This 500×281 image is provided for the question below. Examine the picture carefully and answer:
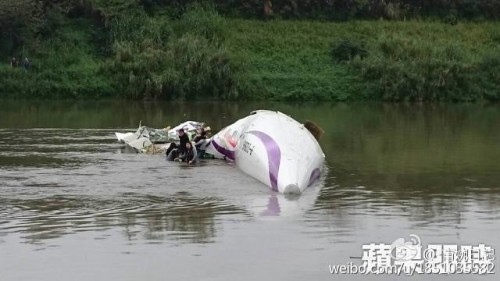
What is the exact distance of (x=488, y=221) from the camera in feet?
51.0

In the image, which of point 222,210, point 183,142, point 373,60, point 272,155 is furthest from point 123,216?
point 373,60

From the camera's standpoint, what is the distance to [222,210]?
1652 cm

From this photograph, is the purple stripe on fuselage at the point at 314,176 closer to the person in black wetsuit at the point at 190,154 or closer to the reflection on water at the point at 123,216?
the reflection on water at the point at 123,216

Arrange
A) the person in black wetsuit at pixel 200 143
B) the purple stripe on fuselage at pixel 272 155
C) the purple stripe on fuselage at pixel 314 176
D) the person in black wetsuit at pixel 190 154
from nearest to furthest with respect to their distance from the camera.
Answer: the purple stripe on fuselage at pixel 272 155 < the purple stripe on fuselage at pixel 314 176 < the person in black wetsuit at pixel 190 154 < the person in black wetsuit at pixel 200 143

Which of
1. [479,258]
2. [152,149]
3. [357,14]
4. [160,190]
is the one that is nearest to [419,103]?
[357,14]

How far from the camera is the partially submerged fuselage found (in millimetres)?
18992

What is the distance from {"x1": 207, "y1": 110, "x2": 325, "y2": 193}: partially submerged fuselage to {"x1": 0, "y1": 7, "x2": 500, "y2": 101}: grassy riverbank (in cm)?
3063

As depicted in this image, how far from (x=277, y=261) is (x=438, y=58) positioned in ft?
156

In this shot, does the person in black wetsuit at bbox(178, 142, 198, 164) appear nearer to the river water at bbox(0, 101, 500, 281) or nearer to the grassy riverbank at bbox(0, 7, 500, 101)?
the river water at bbox(0, 101, 500, 281)

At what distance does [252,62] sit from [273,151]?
40.6m

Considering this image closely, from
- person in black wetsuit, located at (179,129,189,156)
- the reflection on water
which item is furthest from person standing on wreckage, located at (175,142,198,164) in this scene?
the reflection on water

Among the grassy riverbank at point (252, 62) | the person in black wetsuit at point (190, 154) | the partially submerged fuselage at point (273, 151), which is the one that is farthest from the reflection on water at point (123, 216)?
the grassy riverbank at point (252, 62)

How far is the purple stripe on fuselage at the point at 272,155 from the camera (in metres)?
19.0

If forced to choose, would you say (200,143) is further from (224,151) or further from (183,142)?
(224,151)
